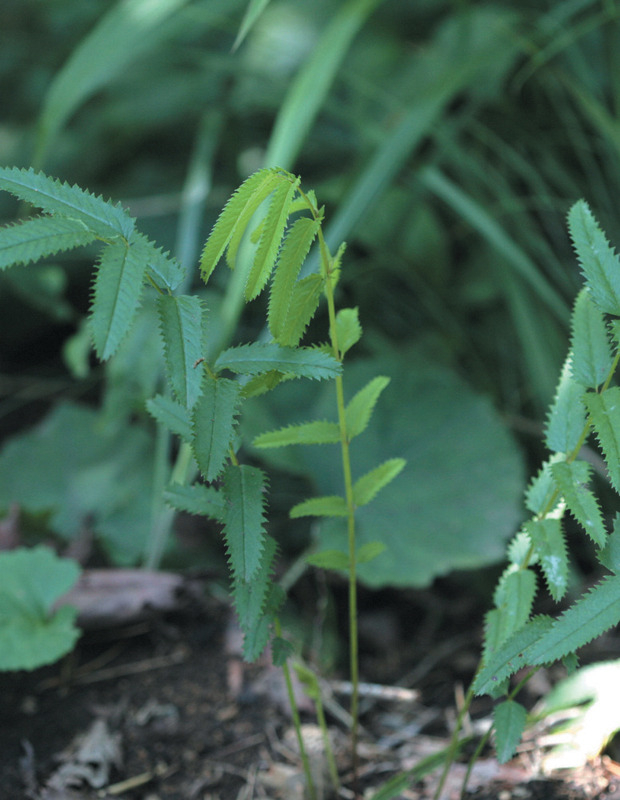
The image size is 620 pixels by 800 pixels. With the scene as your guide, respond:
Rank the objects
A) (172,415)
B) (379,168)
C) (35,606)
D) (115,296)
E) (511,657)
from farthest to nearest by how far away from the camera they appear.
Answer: (379,168)
(35,606)
(172,415)
(511,657)
(115,296)

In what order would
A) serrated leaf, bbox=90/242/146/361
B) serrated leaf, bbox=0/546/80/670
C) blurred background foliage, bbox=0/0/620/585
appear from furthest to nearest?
blurred background foliage, bbox=0/0/620/585 < serrated leaf, bbox=0/546/80/670 < serrated leaf, bbox=90/242/146/361

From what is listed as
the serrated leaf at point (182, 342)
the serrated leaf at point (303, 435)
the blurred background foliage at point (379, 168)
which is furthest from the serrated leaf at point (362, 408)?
the blurred background foliage at point (379, 168)

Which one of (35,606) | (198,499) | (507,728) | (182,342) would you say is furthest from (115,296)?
(35,606)

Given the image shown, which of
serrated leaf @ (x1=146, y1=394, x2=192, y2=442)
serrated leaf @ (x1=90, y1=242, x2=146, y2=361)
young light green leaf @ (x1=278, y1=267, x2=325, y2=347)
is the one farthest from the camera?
serrated leaf @ (x1=146, y1=394, x2=192, y2=442)

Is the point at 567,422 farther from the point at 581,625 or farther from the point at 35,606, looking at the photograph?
the point at 35,606

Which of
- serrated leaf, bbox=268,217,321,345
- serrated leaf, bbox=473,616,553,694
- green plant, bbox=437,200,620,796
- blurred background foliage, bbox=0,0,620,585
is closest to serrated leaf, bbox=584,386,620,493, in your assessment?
green plant, bbox=437,200,620,796

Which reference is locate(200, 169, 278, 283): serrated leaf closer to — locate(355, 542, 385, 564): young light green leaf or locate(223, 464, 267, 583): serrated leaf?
locate(223, 464, 267, 583): serrated leaf
